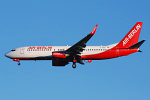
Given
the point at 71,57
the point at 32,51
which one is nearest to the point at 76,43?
the point at 71,57

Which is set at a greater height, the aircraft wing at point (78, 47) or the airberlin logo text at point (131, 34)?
the airberlin logo text at point (131, 34)

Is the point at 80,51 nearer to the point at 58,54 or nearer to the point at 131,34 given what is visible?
the point at 58,54

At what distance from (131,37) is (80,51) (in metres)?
10.5

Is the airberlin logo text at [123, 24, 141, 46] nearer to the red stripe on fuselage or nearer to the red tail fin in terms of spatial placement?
the red tail fin

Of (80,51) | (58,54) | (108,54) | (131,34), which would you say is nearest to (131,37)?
(131,34)

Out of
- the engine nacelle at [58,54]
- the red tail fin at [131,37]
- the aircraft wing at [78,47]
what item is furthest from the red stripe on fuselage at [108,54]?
the engine nacelle at [58,54]

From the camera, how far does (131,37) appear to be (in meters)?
75.3

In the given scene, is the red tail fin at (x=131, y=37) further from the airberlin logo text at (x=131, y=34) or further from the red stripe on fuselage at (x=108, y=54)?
the red stripe on fuselage at (x=108, y=54)

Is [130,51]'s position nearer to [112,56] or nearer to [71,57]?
[112,56]

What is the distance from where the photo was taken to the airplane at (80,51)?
72.7 m

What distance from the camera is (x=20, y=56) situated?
7575 centimetres

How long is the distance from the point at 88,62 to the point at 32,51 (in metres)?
11.2

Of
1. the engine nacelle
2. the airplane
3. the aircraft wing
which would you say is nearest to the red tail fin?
the airplane

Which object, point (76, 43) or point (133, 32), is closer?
point (76, 43)
